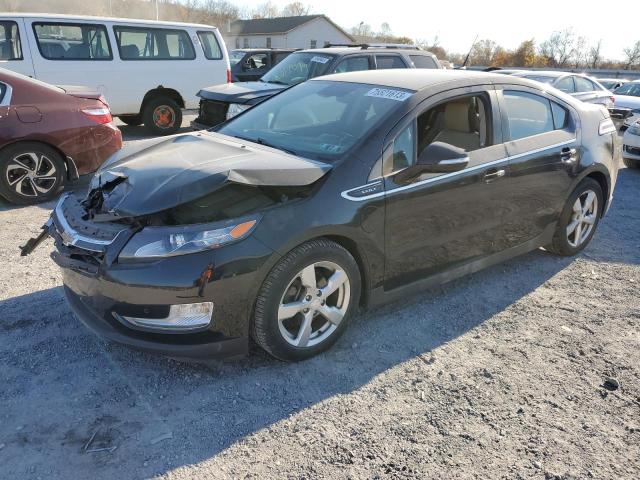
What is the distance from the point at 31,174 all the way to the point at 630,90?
15.8 m

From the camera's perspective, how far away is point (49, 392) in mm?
2867

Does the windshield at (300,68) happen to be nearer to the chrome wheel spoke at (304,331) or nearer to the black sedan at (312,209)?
the black sedan at (312,209)

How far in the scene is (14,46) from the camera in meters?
8.67

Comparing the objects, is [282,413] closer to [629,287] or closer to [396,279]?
[396,279]

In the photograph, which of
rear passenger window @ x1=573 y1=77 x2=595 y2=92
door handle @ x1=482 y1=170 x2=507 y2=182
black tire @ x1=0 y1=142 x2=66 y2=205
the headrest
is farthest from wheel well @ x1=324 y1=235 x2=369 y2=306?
rear passenger window @ x1=573 y1=77 x2=595 y2=92

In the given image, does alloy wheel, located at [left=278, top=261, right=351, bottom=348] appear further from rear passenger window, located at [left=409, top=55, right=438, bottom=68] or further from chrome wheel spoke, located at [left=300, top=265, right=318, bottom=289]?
rear passenger window, located at [left=409, top=55, right=438, bottom=68]

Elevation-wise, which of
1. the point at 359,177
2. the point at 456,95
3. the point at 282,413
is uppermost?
the point at 456,95

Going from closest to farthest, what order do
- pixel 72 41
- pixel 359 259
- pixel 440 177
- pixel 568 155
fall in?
pixel 359 259, pixel 440 177, pixel 568 155, pixel 72 41

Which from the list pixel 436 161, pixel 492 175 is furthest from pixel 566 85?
pixel 436 161

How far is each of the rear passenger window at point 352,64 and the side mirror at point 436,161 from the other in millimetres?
5796

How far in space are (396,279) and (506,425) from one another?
3.67 ft

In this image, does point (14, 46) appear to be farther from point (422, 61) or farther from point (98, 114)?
point (422, 61)

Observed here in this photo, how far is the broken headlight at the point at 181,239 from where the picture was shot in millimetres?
2723

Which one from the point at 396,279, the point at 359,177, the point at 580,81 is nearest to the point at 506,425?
the point at 396,279
